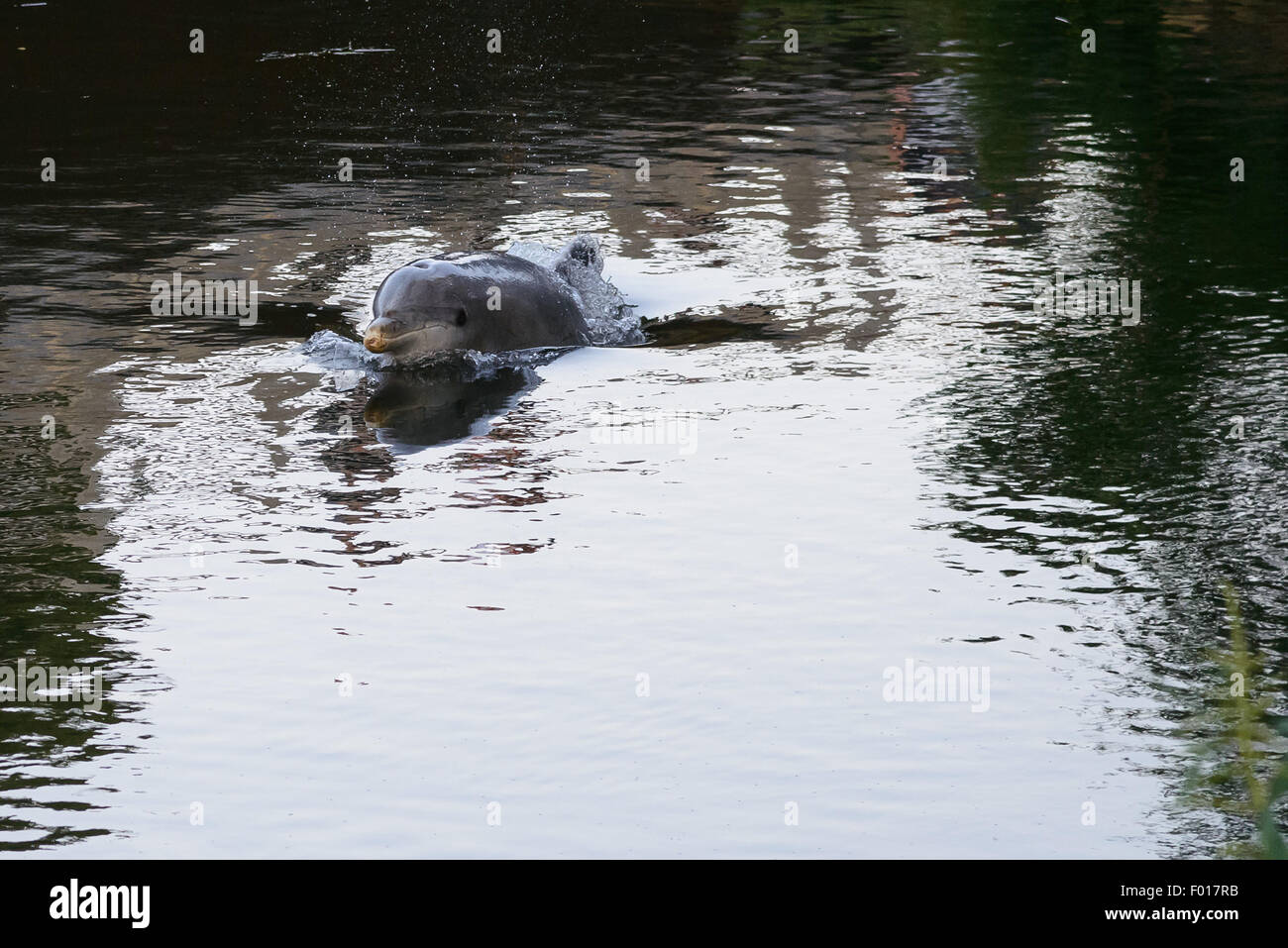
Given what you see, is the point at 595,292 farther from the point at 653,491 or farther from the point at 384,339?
the point at 653,491

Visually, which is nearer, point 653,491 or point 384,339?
point 653,491

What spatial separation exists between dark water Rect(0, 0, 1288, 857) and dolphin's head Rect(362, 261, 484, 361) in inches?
10.7

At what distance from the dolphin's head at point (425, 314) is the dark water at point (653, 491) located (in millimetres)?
272

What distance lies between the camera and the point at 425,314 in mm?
11266

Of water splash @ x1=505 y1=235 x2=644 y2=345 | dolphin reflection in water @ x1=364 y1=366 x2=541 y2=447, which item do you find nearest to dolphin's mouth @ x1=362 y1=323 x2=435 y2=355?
dolphin reflection in water @ x1=364 y1=366 x2=541 y2=447

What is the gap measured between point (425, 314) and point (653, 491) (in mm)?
2728

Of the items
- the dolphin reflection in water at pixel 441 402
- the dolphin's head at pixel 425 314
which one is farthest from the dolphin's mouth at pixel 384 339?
the dolphin reflection in water at pixel 441 402

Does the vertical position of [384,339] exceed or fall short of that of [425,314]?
it falls short

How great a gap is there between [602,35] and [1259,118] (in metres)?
Answer: 8.77

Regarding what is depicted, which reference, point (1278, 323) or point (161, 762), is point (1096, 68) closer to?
point (1278, 323)

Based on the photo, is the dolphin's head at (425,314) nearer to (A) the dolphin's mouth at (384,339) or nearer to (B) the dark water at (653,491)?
(A) the dolphin's mouth at (384,339)

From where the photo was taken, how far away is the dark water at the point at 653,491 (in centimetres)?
627

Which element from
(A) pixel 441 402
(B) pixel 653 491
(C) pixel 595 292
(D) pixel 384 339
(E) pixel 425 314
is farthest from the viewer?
(C) pixel 595 292

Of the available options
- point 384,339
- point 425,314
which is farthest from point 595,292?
point 384,339
